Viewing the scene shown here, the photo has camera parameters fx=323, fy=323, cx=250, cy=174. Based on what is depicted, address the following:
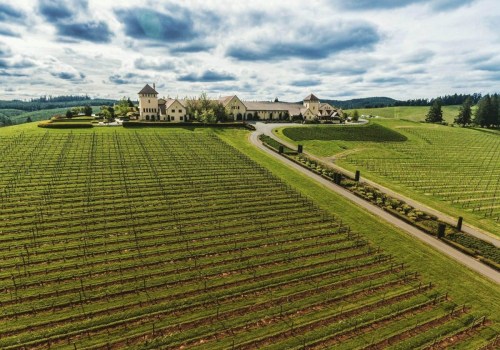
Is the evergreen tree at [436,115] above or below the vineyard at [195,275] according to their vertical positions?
above

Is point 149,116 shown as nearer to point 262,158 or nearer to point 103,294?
point 262,158

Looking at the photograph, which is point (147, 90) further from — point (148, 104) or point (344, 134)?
point (344, 134)

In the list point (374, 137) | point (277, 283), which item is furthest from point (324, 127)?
point (277, 283)

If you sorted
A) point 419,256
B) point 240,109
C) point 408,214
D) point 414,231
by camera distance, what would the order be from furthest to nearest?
point 240,109 → point 408,214 → point 414,231 → point 419,256

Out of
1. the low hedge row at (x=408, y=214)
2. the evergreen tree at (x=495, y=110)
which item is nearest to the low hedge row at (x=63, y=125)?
the low hedge row at (x=408, y=214)

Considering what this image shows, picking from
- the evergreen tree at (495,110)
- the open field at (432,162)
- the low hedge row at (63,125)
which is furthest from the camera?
the evergreen tree at (495,110)

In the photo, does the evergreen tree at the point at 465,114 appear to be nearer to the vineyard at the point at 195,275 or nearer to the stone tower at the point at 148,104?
the stone tower at the point at 148,104

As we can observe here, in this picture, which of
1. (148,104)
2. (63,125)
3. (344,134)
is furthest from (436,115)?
(63,125)
